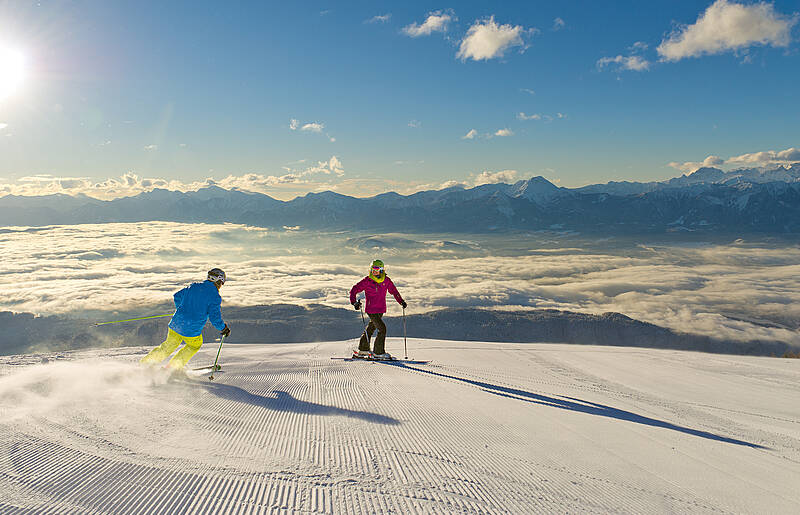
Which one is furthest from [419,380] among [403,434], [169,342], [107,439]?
[107,439]

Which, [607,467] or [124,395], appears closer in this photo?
[607,467]

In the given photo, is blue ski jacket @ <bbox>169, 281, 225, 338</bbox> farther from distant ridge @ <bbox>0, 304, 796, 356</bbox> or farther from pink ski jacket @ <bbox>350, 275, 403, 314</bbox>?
distant ridge @ <bbox>0, 304, 796, 356</bbox>

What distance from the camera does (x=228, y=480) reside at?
240 cm

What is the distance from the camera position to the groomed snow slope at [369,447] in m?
2.30

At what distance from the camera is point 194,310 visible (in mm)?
6637

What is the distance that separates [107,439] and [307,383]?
3197 mm

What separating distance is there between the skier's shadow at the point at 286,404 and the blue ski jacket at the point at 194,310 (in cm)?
131

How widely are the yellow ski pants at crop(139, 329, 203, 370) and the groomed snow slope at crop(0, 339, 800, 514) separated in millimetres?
410

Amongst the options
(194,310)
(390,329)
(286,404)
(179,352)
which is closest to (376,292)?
(194,310)

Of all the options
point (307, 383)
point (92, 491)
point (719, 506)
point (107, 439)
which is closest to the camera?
point (92, 491)

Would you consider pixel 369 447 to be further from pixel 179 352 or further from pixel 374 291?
pixel 374 291

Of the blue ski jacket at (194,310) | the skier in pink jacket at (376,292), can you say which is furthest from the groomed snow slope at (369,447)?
the skier in pink jacket at (376,292)

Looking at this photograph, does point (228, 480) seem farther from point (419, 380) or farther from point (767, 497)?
point (419, 380)

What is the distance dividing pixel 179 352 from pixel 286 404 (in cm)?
273
